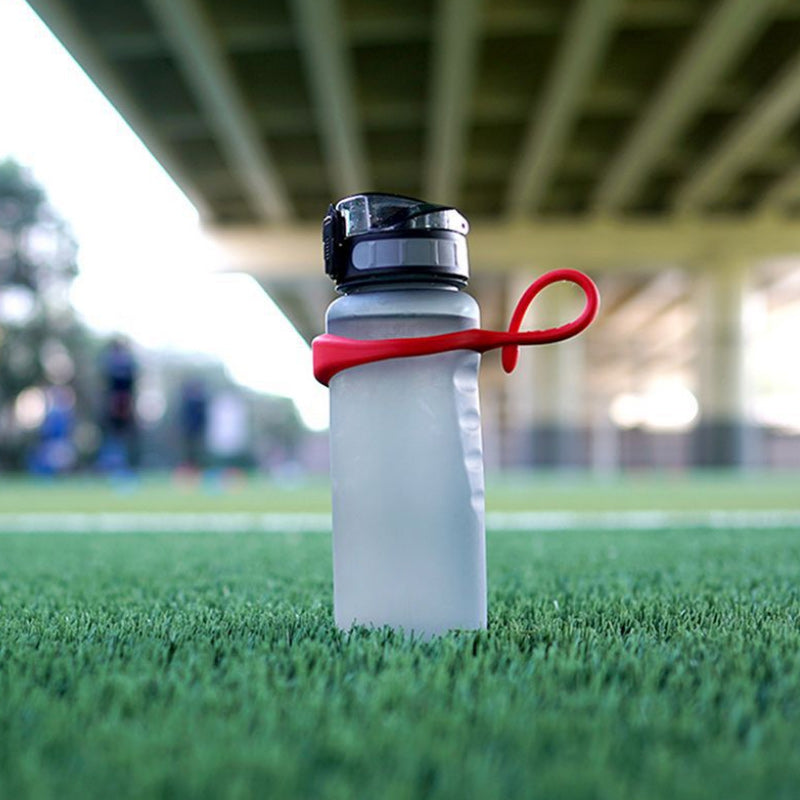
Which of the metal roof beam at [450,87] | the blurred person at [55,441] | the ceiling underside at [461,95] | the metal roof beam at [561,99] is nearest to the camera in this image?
the metal roof beam at [450,87]

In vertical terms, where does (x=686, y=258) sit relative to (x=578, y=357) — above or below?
above

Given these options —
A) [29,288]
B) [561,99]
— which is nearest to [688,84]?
[561,99]

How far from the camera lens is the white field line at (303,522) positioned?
14.4ft

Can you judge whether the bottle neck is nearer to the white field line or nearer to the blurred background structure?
the white field line

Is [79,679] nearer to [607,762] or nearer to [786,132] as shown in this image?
[607,762]

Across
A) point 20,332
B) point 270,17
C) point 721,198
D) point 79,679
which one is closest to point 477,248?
point 721,198

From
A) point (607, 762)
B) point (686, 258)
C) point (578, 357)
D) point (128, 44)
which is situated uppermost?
point (128, 44)

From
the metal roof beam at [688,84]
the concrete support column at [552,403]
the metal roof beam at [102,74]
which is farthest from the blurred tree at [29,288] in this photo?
the metal roof beam at [688,84]

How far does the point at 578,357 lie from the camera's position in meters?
20.5

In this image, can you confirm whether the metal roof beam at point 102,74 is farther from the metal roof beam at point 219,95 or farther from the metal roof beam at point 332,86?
the metal roof beam at point 332,86

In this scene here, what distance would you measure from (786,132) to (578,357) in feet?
23.0

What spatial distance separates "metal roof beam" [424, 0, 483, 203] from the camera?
10375mm

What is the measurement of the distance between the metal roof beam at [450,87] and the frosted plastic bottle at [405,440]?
9820 millimetres

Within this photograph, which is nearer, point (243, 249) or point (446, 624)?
point (446, 624)
